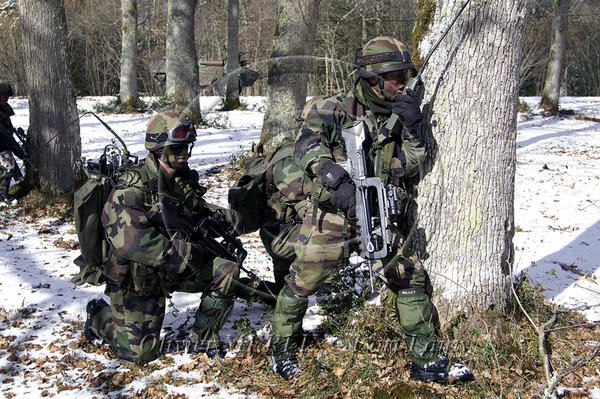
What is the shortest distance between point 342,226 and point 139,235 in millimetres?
1331

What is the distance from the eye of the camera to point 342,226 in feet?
11.1

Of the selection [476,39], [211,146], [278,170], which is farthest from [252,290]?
[211,146]

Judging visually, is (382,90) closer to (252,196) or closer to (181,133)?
(181,133)

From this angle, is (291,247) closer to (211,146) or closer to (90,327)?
(90,327)

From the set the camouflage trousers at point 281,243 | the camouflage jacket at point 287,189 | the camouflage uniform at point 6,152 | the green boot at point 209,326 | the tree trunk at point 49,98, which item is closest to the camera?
the green boot at point 209,326

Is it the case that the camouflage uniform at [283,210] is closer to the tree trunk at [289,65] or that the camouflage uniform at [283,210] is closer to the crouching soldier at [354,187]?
the crouching soldier at [354,187]

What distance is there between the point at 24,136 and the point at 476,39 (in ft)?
20.9

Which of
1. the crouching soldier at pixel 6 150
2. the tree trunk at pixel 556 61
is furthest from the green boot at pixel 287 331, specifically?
the tree trunk at pixel 556 61

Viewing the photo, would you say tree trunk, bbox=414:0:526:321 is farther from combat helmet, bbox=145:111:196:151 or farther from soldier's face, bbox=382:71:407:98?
combat helmet, bbox=145:111:196:151

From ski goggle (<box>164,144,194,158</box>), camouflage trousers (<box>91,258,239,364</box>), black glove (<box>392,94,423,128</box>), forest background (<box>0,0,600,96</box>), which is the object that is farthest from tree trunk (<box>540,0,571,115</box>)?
ski goggle (<box>164,144,194,158</box>)

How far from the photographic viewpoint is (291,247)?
4.20 meters

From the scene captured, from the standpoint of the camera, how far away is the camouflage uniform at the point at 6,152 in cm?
713

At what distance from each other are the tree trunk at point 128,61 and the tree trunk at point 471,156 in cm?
1362

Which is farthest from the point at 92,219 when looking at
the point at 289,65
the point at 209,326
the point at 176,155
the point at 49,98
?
the point at 289,65
